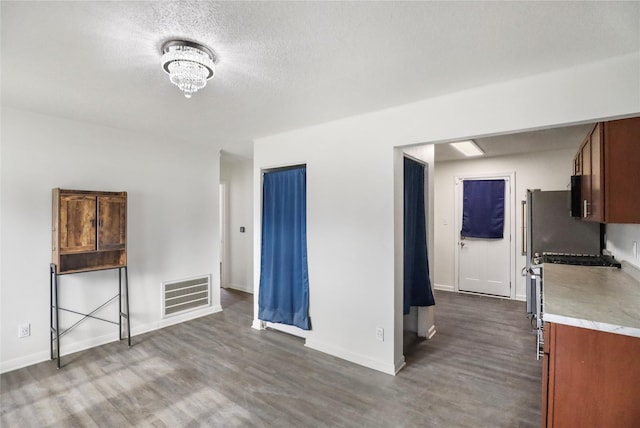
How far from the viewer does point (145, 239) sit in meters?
3.72

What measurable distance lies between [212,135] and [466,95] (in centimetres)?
280

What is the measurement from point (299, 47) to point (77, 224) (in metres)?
2.72

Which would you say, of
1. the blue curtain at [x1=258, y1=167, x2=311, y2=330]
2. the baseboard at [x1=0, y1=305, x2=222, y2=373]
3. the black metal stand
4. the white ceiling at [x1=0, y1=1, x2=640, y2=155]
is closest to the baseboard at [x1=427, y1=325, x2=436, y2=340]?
the blue curtain at [x1=258, y1=167, x2=311, y2=330]

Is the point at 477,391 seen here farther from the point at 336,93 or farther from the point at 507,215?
the point at 507,215

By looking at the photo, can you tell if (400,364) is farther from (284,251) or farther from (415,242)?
(284,251)

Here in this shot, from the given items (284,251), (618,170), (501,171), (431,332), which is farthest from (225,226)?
(618,170)

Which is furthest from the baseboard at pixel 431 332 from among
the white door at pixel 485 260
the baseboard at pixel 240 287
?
the baseboard at pixel 240 287

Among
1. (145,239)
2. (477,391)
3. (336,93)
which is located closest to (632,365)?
(477,391)

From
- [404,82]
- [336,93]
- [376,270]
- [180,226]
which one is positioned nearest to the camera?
[404,82]

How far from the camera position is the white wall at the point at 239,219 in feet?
18.3

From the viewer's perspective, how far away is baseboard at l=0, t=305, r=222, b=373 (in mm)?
2813

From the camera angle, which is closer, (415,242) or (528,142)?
(415,242)

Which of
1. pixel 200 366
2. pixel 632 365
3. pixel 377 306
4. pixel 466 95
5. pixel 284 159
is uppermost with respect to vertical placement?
pixel 466 95

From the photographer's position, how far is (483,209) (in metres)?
5.39
